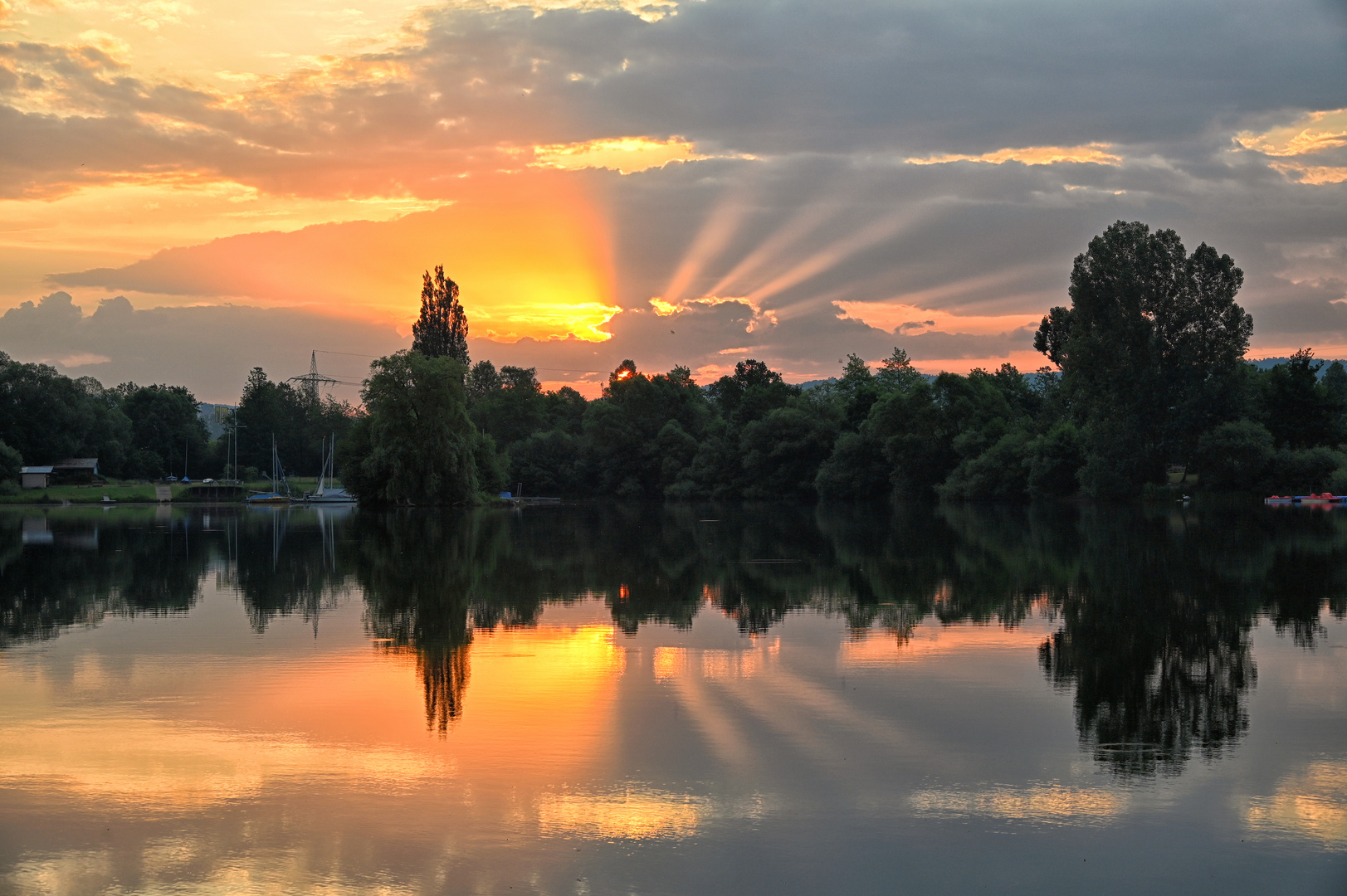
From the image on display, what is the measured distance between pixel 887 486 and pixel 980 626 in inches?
3368

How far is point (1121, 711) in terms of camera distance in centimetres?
1186

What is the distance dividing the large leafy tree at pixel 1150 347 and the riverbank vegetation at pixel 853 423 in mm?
126

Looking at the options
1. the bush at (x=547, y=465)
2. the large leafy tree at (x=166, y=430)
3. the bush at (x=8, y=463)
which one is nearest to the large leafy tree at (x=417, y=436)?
the bush at (x=8, y=463)

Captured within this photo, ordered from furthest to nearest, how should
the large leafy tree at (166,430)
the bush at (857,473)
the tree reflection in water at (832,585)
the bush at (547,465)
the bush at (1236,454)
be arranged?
the large leafy tree at (166,430) < the bush at (547,465) < the bush at (857,473) < the bush at (1236,454) < the tree reflection in water at (832,585)

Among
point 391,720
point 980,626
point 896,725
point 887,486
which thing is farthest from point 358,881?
point 887,486

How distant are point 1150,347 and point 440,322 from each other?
6858cm

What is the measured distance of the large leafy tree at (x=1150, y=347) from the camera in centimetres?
7588

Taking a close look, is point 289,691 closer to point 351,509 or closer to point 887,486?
point 351,509

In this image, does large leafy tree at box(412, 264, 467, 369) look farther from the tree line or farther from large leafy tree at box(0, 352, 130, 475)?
large leafy tree at box(0, 352, 130, 475)

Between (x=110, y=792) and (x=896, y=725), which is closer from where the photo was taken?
(x=110, y=792)

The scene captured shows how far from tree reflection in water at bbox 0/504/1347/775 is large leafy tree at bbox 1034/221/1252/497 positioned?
26880 millimetres

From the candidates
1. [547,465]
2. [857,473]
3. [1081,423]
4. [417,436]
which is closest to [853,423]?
[857,473]

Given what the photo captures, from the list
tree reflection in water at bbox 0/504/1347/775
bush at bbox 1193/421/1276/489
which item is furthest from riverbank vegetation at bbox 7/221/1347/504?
tree reflection in water at bbox 0/504/1347/775

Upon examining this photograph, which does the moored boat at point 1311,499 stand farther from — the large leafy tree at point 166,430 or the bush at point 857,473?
the large leafy tree at point 166,430
